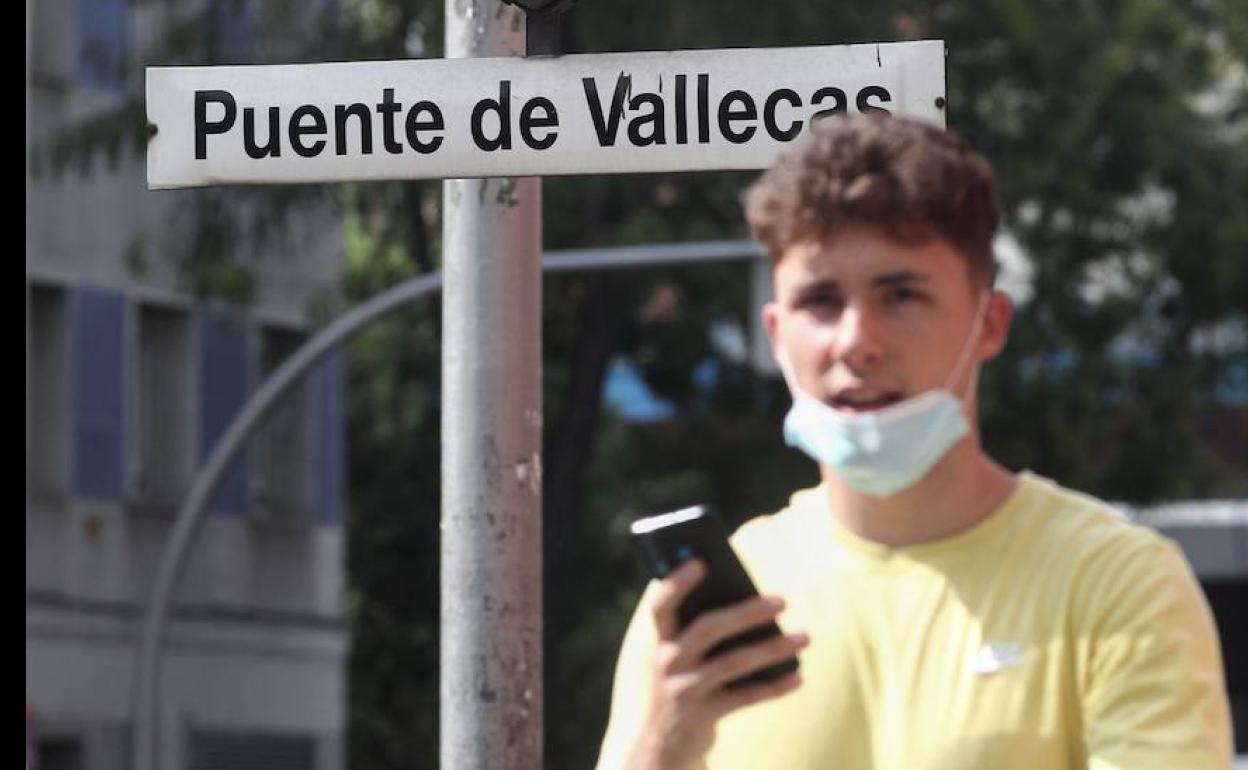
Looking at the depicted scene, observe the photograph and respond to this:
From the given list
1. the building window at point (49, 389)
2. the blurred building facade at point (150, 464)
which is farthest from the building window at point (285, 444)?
the building window at point (49, 389)

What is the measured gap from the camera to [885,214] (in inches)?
134

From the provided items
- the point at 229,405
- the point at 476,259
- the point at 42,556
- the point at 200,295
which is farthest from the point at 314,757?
the point at 476,259

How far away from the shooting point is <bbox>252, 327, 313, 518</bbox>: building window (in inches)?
1297

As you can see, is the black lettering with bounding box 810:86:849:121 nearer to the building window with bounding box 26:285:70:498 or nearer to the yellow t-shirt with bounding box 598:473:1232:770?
the yellow t-shirt with bounding box 598:473:1232:770

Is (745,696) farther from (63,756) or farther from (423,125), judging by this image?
(63,756)

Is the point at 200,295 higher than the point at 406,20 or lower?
lower

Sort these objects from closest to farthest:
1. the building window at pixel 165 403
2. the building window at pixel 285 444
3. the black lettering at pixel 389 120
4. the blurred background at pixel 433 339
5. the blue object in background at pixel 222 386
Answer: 1. the black lettering at pixel 389 120
2. the blurred background at pixel 433 339
3. the building window at pixel 165 403
4. the blue object in background at pixel 222 386
5. the building window at pixel 285 444

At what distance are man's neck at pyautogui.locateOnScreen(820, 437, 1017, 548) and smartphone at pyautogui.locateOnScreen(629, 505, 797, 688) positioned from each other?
18 cm

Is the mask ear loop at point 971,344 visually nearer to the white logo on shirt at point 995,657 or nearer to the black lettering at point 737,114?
the white logo on shirt at point 995,657

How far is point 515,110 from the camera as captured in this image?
5.17m

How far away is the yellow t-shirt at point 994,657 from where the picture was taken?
3391mm

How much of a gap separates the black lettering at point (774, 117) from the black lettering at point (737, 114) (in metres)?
0.02

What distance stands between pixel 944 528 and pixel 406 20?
21284 millimetres

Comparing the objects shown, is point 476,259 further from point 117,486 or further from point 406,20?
point 117,486
